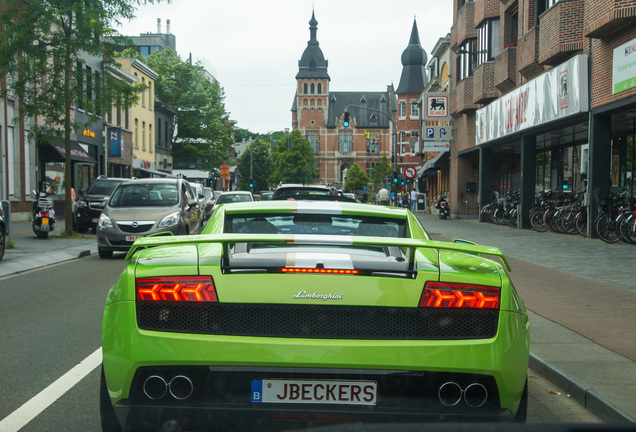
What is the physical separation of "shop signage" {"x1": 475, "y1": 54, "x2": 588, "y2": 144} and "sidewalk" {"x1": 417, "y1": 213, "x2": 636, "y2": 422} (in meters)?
5.90

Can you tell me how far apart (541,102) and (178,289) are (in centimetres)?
2198

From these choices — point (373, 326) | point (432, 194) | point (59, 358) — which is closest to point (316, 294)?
point (373, 326)

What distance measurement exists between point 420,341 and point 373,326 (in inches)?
8.0

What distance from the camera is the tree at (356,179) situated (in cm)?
12988

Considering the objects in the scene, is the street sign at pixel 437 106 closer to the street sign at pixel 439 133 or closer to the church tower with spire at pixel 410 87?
the street sign at pixel 439 133

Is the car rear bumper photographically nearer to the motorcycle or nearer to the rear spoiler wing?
the rear spoiler wing

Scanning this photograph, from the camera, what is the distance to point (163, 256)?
3.35m

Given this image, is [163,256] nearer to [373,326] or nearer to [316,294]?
[316,294]

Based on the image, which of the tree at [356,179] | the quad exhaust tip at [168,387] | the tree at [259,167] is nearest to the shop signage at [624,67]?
the quad exhaust tip at [168,387]

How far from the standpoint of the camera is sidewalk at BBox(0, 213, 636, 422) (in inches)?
188

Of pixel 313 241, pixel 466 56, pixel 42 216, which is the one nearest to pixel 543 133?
pixel 466 56

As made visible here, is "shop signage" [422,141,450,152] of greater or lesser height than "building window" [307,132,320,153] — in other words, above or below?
below

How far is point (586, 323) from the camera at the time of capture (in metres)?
7.20

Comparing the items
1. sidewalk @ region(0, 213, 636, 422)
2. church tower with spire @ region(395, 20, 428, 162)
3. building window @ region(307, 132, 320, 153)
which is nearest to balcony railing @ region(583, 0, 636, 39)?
sidewalk @ region(0, 213, 636, 422)
